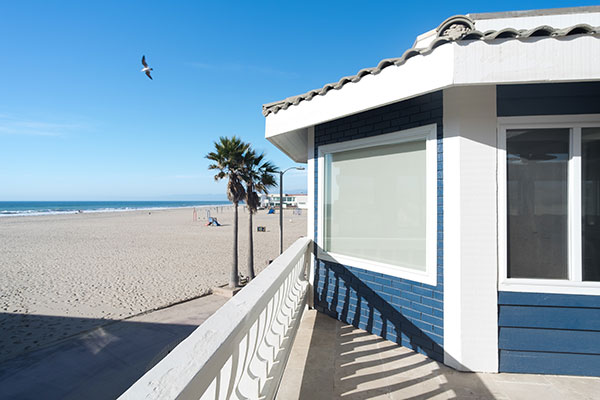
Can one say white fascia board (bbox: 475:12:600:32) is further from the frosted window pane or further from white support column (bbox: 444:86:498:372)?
the frosted window pane

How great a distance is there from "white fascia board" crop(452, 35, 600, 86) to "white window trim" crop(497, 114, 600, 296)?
45cm

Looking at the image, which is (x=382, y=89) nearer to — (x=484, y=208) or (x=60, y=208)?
(x=484, y=208)

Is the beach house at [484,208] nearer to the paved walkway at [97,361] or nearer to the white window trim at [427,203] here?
the white window trim at [427,203]

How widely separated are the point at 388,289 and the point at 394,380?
905 mm

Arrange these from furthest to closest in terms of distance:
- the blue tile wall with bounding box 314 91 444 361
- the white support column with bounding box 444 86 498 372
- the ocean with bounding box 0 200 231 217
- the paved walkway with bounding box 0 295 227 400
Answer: the ocean with bounding box 0 200 231 217
the paved walkway with bounding box 0 295 227 400
the blue tile wall with bounding box 314 91 444 361
the white support column with bounding box 444 86 498 372

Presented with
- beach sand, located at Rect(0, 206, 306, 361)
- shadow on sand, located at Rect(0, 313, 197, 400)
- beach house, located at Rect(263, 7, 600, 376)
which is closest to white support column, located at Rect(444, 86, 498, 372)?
beach house, located at Rect(263, 7, 600, 376)

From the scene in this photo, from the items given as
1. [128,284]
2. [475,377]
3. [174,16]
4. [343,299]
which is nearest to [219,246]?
[128,284]

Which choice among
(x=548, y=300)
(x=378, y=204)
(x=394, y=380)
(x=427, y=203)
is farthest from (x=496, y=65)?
(x=394, y=380)

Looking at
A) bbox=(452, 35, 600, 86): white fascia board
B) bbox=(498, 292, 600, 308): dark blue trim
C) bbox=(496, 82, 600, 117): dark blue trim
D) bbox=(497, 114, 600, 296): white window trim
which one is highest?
bbox=(452, 35, 600, 86): white fascia board

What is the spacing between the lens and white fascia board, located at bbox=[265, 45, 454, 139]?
2.46 meters

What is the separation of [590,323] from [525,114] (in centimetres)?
179

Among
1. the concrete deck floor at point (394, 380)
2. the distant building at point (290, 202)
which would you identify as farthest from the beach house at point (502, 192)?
the distant building at point (290, 202)

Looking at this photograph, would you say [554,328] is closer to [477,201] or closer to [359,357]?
[477,201]

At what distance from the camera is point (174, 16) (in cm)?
868
